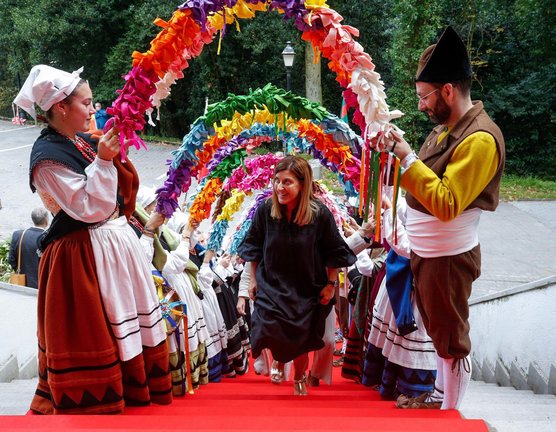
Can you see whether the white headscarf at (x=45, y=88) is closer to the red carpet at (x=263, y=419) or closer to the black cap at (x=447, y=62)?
the red carpet at (x=263, y=419)

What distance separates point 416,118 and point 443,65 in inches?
612

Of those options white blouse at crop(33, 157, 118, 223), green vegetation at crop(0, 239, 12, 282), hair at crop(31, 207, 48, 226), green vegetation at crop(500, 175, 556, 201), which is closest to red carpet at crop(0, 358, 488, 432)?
white blouse at crop(33, 157, 118, 223)

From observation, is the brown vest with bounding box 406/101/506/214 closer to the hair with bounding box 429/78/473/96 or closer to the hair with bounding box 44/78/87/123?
the hair with bounding box 429/78/473/96

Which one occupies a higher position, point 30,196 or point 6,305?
point 6,305

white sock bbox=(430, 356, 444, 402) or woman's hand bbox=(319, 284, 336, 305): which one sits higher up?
woman's hand bbox=(319, 284, 336, 305)

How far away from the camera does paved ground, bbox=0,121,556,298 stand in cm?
959

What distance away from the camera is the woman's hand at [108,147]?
8.55ft

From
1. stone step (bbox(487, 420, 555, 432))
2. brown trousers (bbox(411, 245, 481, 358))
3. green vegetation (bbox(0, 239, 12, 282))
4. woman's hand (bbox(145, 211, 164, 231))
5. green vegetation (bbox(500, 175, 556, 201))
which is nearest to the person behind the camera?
stone step (bbox(487, 420, 555, 432))

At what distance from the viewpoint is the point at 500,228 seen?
492 inches

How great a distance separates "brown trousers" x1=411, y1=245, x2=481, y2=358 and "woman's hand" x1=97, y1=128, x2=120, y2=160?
162 centimetres

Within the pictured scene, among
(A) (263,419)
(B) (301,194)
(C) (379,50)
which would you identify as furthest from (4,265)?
→ (C) (379,50)

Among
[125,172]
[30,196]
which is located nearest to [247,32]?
[30,196]

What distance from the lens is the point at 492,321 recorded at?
4.92 m

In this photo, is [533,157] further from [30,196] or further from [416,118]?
[30,196]
